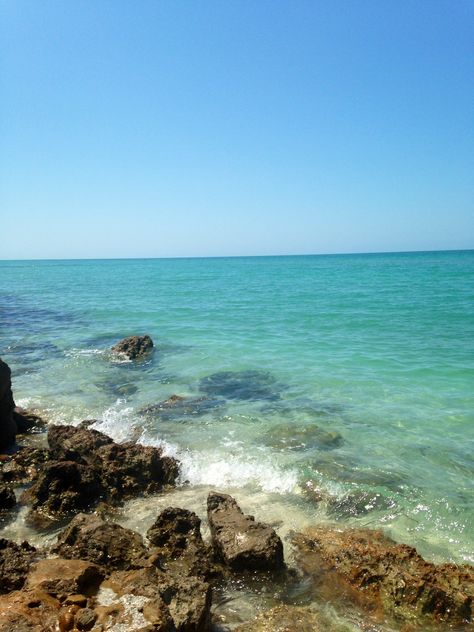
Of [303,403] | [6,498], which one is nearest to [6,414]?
[6,498]

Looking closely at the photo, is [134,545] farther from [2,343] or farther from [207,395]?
[2,343]

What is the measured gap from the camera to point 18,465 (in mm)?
7848

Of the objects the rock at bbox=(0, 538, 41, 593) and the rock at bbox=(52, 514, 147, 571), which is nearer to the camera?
the rock at bbox=(0, 538, 41, 593)

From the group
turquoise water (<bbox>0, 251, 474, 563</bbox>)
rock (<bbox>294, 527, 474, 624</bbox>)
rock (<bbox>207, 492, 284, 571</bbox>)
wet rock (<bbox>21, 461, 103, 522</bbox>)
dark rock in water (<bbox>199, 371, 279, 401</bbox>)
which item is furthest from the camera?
dark rock in water (<bbox>199, 371, 279, 401</bbox>)

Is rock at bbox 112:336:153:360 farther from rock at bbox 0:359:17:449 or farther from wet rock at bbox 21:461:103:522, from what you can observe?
wet rock at bbox 21:461:103:522

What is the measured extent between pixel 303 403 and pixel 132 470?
5360mm

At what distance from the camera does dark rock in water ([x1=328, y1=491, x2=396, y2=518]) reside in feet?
21.9

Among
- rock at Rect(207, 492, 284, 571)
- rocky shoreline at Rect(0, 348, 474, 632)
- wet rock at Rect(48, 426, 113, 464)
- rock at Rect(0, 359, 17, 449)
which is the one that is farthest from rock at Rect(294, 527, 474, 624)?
rock at Rect(0, 359, 17, 449)

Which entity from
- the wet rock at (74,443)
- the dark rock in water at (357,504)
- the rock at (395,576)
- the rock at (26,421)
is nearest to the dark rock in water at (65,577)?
the rock at (395,576)

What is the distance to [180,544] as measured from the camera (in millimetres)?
5340

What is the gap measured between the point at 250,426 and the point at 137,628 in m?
6.98

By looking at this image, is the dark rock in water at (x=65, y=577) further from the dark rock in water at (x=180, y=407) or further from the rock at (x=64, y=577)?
the dark rock in water at (x=180, y=407)

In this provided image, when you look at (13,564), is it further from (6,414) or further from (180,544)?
(6,414)

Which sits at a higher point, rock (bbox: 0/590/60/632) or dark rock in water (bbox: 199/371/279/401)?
rock (bbox: 0/590/60/632)
